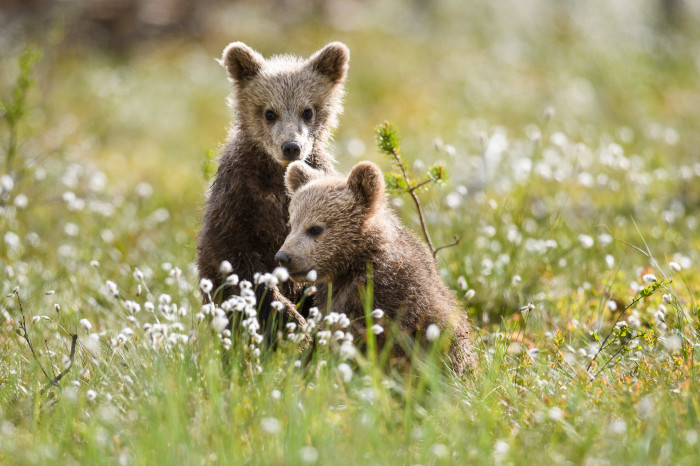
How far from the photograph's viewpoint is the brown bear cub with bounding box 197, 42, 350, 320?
4.74 meters

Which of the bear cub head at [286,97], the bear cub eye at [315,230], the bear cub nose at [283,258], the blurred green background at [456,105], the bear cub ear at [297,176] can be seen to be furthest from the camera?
the blurred green background at [456,105]

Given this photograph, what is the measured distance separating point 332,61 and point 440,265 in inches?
73.0

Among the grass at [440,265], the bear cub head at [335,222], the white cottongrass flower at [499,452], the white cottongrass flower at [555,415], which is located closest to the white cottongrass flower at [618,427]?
the grass at [440,265]

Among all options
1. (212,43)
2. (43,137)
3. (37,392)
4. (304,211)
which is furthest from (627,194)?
(212,43)

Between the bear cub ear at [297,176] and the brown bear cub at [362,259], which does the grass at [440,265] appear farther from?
the bear cub ear at [297,176]

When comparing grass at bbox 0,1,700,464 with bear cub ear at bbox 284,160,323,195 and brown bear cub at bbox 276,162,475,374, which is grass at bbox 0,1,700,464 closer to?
brown bear cub at bbox 276,162,475,374

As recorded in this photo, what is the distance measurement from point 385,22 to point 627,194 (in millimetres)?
12523

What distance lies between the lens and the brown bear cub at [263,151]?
4.74 meters

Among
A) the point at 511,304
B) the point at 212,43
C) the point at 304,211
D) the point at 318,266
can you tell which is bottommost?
the point at 511,304

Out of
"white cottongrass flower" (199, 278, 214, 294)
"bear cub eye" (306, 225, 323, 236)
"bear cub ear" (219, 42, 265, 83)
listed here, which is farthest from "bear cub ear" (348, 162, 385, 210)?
"bear cub ear" (219, 42, 265, 83)

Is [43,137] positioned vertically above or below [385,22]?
below

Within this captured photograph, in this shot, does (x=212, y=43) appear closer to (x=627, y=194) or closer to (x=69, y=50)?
(x=69, y=50)

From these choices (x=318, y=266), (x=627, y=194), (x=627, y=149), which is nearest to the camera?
(x=318, y=266)

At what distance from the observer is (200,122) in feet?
48.9
